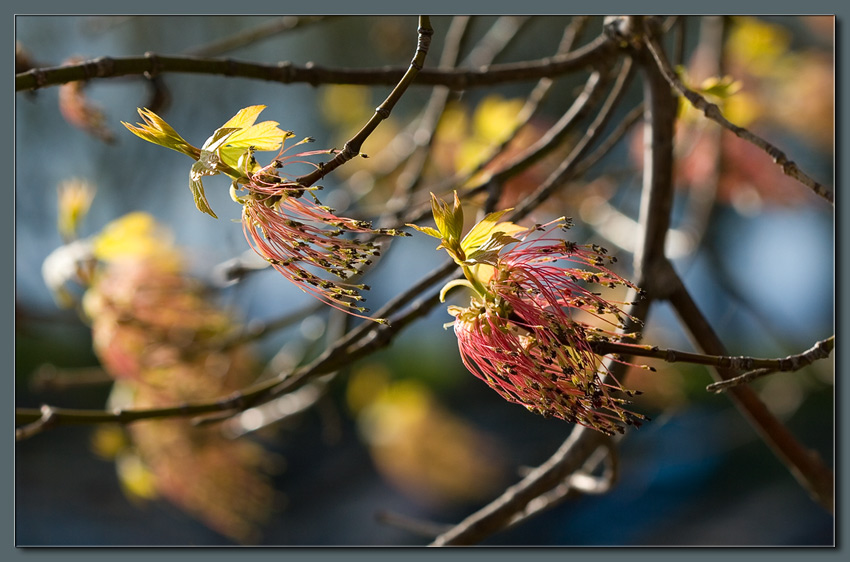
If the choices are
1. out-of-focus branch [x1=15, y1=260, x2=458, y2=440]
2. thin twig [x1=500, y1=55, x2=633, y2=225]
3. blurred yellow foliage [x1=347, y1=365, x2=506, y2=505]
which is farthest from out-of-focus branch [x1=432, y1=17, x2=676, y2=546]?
blurred yellow foliage [x1=347, y1=365, x2=506, y2=505]

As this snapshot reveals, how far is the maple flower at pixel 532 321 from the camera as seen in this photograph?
0.38 metres

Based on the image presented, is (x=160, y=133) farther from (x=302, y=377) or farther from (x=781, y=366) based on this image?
(x=781, y=366)

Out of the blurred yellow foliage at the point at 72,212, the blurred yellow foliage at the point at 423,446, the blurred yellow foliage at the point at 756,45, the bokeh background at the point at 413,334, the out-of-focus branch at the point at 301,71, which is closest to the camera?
the out-of-focus branch at the point at 301,71

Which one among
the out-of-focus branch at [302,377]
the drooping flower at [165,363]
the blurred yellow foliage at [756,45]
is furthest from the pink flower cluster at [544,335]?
the blurred yellow foliage at [756,45]

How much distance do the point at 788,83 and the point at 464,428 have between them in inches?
39.7

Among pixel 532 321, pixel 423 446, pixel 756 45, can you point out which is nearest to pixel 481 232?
pixel 532 321

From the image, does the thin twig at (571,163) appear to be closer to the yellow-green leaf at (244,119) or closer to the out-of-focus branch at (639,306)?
the out-of-focus branch at (639,306)

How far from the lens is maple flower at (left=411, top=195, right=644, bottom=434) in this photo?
0.38m

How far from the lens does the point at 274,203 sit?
39 centimetres

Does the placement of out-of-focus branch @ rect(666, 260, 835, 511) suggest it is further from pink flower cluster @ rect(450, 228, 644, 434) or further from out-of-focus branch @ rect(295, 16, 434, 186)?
out-of-focus branch @ rect(295, 16, 434, 186)

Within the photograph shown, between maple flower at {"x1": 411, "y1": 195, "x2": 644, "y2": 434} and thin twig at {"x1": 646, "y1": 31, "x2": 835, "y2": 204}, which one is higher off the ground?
thin twig at {"x1": 646, "y1": 31, "x2": 835, "y2": 204}

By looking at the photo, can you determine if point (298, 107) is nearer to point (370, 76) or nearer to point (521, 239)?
point (370, 76)

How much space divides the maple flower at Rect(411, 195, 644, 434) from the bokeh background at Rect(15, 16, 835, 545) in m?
0.81

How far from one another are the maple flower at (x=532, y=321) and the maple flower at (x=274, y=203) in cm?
5
